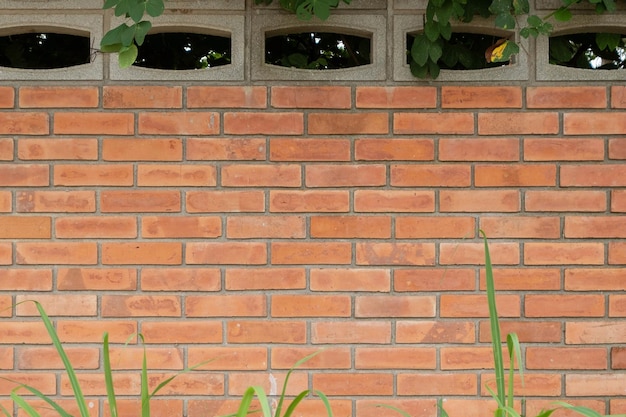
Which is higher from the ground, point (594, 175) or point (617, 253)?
point (594, 175)

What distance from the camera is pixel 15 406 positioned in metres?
2.35

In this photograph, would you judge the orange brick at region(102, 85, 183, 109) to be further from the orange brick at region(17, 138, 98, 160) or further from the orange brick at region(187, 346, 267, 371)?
the orange brick at region(187, 346, 267, 371)

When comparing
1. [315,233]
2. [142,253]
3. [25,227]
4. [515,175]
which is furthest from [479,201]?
[25,227]

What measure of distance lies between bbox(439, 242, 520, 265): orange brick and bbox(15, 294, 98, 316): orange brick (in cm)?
114

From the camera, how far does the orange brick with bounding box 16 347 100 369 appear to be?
236cm

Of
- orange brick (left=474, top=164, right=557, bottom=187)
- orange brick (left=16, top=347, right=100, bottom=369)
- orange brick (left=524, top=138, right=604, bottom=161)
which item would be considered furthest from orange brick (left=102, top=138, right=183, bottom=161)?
orange brick (left=524, top=138, right=604, bottom=161)

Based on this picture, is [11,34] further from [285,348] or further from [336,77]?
[285,348]

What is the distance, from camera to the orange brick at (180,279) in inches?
92.4

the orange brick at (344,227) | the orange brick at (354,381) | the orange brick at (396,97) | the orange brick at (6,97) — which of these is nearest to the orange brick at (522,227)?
the orange brick at (344,227)

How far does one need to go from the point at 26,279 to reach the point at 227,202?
0.70m

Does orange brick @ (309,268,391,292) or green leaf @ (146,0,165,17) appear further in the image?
orange brick @ (309,268,391,292)

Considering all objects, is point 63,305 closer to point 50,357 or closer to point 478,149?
point 50,357

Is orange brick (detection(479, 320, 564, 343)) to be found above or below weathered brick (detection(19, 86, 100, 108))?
below

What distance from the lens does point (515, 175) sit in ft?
7.72
